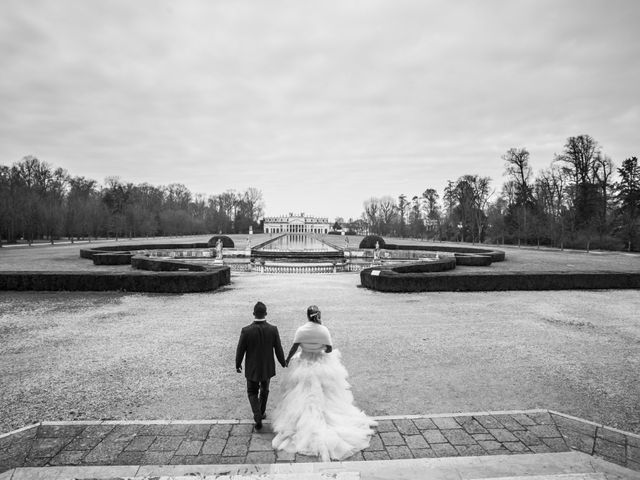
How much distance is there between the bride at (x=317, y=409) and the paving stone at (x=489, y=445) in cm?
117

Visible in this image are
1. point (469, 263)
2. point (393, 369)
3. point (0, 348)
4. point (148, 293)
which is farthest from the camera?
point (469, 263)

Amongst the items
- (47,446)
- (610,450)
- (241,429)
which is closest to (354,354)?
(241,429)

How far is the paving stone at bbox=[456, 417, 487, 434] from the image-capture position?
14.1ft

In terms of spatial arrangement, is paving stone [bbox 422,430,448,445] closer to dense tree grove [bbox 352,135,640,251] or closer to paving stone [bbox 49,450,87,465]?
paving stone [bbox 49,450,87,465]

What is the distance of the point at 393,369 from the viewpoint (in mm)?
6422

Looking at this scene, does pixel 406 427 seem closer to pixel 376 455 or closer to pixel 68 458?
pixel 376 455

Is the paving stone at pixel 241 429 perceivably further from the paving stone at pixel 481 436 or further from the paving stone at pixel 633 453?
the paving stone at pixel 633 453

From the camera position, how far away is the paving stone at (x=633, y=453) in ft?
12.5

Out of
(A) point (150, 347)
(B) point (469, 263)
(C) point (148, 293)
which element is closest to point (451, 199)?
(B) point (469, 263)

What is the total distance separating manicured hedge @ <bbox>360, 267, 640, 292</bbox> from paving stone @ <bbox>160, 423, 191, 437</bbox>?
10.7 m

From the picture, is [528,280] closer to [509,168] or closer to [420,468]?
[420,468]

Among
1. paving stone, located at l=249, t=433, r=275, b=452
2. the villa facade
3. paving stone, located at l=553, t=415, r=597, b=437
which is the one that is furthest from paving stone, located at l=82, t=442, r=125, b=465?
the villa facade

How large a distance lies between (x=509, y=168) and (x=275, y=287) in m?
47.5

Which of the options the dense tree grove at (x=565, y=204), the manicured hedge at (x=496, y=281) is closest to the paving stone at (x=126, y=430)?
the manicured hedge at (x=496, y=281)
